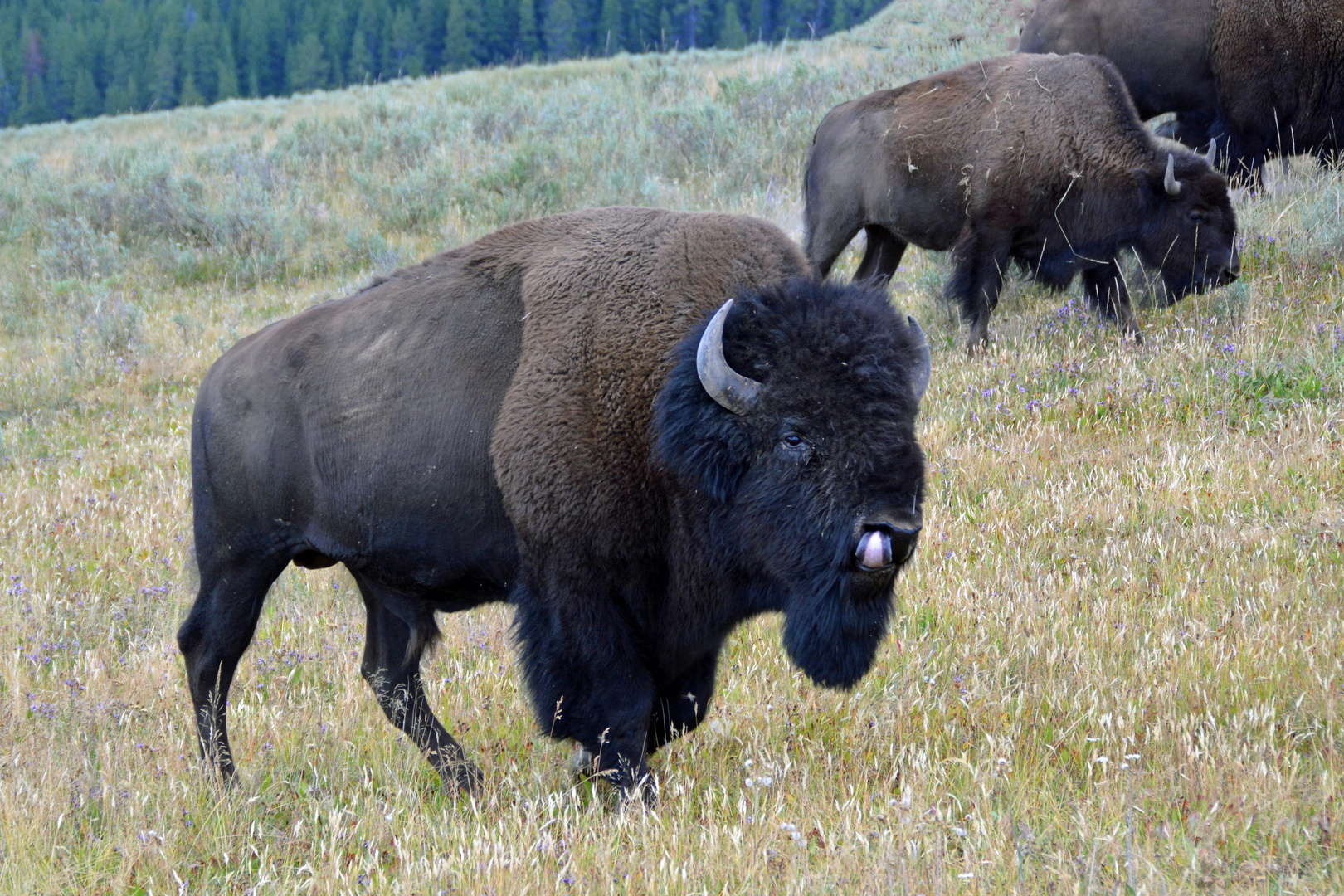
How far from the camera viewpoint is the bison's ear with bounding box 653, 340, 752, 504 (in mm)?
3436

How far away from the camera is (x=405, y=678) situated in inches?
175

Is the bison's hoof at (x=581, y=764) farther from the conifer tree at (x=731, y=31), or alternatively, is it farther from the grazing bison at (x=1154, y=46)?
the conifer tree at (x=731, y=31)

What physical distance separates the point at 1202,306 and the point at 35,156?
23.4 meters

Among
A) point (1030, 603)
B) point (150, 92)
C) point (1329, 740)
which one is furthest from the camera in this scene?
point (150, 92)

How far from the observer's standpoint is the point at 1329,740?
3.32 metres

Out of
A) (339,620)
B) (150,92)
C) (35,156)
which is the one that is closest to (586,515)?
(339,620)

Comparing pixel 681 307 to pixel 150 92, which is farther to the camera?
pixel 150 92

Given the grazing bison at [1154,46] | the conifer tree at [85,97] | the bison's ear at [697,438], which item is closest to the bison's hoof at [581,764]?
the bison's ear at [697,438]

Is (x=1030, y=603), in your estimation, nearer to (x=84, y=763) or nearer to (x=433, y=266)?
(x=433, y=266)

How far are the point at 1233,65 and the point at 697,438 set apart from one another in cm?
927

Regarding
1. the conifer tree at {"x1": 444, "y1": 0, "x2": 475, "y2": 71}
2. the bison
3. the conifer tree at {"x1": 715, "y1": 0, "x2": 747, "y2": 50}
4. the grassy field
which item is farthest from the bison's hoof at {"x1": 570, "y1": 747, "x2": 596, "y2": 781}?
the conifer tree at {"x1": 444, "y1": 0, "x2": 475, "y2": 71}

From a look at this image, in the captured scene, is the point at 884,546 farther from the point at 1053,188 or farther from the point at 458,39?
the point at 458,39

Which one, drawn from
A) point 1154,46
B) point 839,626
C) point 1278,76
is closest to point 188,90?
point 1154,46

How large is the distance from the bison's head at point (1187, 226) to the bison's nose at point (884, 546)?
6.00m
